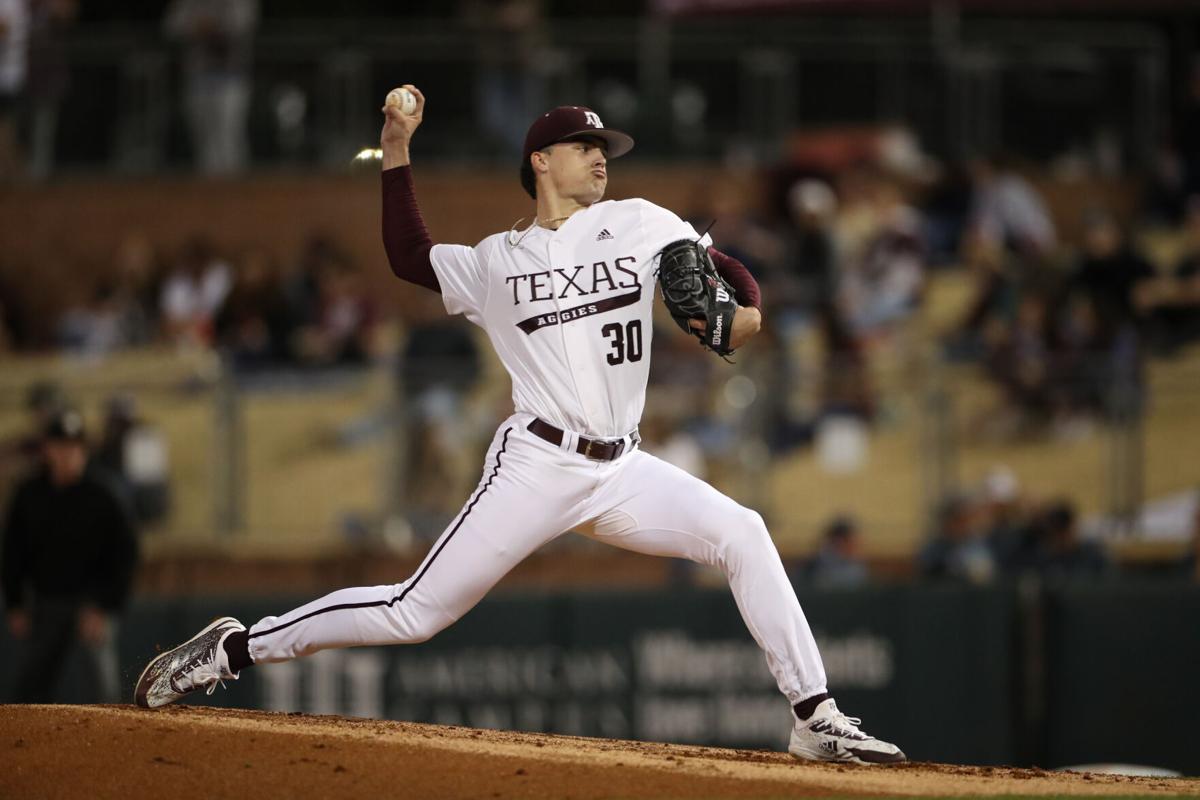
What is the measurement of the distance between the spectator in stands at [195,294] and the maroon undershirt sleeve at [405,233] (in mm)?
8054

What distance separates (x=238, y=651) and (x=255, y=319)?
316 inches

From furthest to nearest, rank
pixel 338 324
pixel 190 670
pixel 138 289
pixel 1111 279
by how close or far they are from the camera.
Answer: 1. pixel 138 289
2. pixel 338 324
3. pixel 1111 279
4. pixel 190 670

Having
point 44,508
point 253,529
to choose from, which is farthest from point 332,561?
point 44,508

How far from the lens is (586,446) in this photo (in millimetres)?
6477

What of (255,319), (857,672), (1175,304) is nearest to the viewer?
(857,672)

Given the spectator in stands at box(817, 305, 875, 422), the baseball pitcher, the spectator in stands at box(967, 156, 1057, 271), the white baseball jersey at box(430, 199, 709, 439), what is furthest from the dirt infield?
the spectator in stands at box(967, 156, 1057, 271)

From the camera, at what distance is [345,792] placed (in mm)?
6422

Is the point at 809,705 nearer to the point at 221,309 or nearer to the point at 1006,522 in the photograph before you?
the point at 1006,522

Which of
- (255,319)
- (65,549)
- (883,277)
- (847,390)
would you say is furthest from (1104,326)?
(65,549)

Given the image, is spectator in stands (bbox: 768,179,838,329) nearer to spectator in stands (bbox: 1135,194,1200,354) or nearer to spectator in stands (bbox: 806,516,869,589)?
spectator in stands (bbox: 806,516,869,589)

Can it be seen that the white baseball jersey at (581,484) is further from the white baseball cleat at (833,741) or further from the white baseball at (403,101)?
the white baseball at (403,101)

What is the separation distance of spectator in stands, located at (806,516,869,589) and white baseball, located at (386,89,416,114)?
6.36 metres

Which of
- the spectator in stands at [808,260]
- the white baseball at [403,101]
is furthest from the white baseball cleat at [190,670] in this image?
the spectator in stands at [808,260]

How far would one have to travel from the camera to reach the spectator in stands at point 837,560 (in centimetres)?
1250
